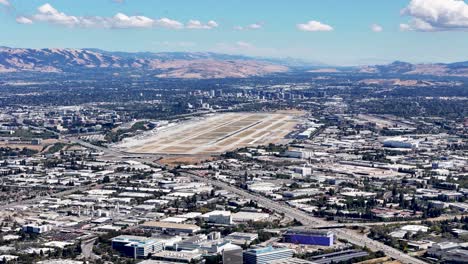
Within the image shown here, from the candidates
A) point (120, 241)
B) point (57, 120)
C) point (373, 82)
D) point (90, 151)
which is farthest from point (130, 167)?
point (373, 82)

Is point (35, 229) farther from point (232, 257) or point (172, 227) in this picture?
point (232, 257)

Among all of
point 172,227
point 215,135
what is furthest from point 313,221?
point 215,135

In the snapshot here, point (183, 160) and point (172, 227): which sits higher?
point (183, 160)

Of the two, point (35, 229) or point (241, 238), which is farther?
point (35, 229)

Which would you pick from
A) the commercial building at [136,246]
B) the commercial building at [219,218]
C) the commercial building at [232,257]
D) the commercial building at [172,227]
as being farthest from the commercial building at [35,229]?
the commercial building at [232,257]

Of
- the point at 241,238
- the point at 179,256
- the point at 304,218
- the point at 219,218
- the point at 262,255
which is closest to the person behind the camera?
the point at 262,255
